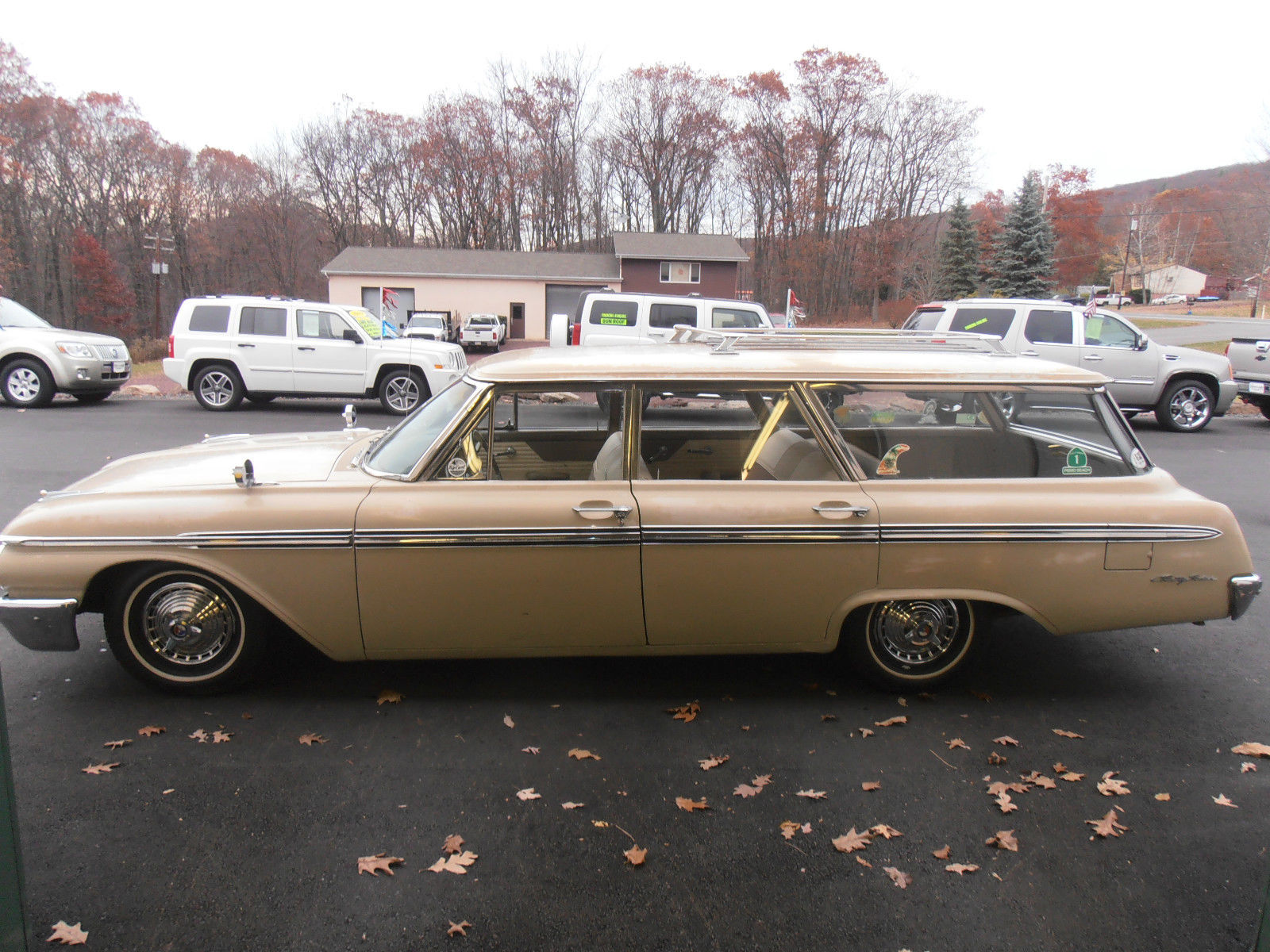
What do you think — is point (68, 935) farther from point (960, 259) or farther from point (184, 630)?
point (960, 259)

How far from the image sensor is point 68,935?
99.3 inches

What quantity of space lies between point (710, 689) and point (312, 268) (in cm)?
6515

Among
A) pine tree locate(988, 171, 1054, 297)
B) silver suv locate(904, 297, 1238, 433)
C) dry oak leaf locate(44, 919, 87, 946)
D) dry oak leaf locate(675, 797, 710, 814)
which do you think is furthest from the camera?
pine tree locate(988, 171, 1054, 297)

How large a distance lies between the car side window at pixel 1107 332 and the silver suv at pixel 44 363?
1682cm

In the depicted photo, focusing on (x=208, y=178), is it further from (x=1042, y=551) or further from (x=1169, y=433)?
(x=1042, y=551)

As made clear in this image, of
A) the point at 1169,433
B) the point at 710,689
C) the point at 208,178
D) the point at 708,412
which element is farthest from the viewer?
the point at 208,178

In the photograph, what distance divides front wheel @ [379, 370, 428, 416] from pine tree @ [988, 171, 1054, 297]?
34889 mm

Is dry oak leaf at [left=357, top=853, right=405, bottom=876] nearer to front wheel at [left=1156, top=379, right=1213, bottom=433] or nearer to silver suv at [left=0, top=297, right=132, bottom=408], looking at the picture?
front wheel at [left=1156, top=379, right=1213, bottom=433]

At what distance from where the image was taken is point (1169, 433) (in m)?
13.9

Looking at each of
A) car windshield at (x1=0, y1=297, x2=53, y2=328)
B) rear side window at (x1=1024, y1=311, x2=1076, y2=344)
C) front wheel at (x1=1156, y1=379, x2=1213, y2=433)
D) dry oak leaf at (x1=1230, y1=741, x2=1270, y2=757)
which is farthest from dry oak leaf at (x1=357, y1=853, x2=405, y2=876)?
car windshield at (x1=0, y1=297, x2=53, y2=328)

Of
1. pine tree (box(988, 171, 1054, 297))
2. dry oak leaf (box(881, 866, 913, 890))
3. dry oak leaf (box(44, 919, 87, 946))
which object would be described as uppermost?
pine tree (box(988, 171, 1054, 297))

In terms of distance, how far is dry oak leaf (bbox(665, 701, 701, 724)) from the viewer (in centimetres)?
390

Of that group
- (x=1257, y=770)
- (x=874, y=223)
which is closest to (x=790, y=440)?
(x=1257, y=770)

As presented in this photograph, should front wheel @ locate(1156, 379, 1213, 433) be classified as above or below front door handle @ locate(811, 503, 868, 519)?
below
